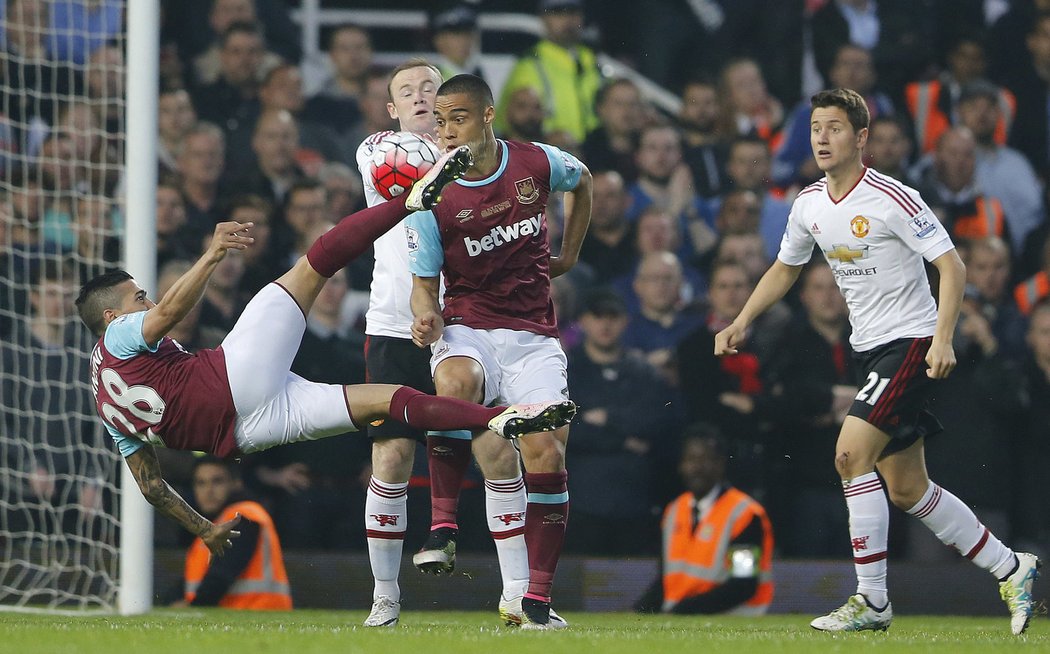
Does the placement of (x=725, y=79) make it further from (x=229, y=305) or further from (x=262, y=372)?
(x=262, y=372)

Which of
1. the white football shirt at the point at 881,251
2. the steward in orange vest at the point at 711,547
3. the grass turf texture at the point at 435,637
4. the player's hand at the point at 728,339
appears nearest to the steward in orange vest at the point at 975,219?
the steward in orange vest at the point at 711,547

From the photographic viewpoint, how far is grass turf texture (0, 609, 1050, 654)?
5.37 meters

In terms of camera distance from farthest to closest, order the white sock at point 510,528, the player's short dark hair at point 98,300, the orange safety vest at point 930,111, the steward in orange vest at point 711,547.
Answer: the orange safety vest at point 930,111 < the steward in orange vest at point 711,547 < the white sock at point 510,528 < the player's short dark hair at point 98,300

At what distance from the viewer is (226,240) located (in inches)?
240

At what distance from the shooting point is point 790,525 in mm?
9375

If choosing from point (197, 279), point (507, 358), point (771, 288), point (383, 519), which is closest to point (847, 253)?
point (771, 288)

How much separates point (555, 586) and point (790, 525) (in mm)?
1455

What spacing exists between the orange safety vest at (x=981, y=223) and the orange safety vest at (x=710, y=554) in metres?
2.63

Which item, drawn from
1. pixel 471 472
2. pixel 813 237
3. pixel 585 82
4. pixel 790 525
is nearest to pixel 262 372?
pixel 813 237

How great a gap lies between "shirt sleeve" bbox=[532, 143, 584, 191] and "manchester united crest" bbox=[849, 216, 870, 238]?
3.96ft

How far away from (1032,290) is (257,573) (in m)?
5.17

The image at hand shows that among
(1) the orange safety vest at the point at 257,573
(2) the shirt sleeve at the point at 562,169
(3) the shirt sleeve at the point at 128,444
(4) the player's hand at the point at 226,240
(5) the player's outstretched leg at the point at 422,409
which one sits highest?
(2) the shirt sleeve at the point at 562,169

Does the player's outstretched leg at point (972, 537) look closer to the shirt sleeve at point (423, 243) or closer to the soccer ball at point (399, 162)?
the shirt sleeve at point (423, 243)

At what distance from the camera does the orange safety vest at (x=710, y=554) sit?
887cm
